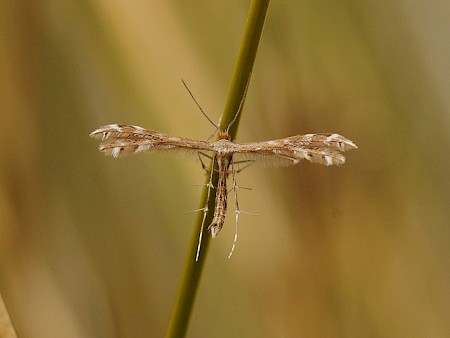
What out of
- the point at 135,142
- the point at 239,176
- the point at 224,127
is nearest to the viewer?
the point at 224,127

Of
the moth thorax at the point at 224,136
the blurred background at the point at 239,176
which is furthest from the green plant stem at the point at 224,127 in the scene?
the blurred background at the point at 239,176

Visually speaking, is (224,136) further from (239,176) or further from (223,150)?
(239,176)

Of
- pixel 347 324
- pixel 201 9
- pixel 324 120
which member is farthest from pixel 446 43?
pixel 347 324

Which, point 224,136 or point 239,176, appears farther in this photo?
point 239,176

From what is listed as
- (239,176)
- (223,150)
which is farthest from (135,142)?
(239,176)

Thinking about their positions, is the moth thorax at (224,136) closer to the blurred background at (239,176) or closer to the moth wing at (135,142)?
the moth wing at (135,142)

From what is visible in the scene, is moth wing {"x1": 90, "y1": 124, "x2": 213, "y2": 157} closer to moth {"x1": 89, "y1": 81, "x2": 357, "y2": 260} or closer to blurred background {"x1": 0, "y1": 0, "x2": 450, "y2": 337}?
moth {"x1": 89, "y1": 81, "x2": 357, "y2": 260}
